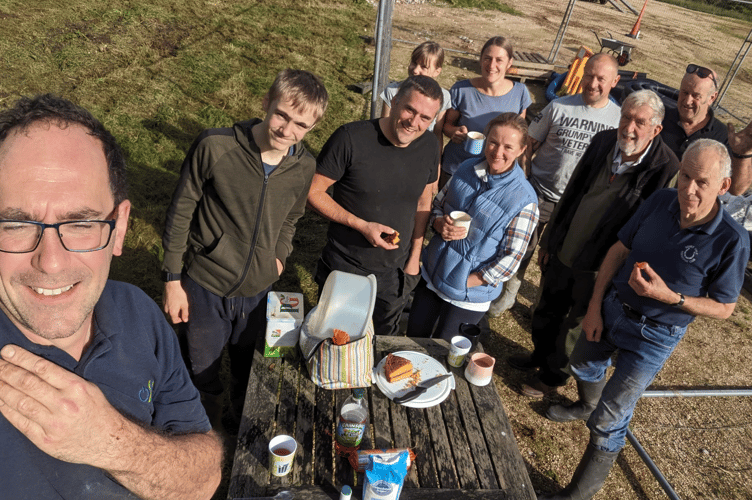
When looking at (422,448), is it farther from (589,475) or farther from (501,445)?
(589,475)

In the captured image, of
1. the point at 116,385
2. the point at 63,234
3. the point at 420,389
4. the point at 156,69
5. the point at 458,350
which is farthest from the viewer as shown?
the point at 156,69

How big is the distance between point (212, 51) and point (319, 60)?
90.8 inches

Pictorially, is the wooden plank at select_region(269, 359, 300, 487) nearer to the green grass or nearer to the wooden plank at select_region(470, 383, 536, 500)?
the wooden plank at select_region(470, 383, 536, 500)

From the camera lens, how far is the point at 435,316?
13.0 feet

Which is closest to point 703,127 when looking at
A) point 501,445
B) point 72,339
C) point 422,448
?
point 501,445

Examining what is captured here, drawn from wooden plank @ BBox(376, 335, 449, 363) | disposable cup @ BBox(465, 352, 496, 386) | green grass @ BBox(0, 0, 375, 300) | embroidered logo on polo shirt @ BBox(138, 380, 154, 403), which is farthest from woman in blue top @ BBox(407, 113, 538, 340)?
green grass @ BBox(0, 0, 375, 300)

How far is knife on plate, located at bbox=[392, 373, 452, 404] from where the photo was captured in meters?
2.79

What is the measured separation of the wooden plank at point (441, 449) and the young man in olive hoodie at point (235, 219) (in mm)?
1348

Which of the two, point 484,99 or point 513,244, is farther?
point 484,99

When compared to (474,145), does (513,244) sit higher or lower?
lower

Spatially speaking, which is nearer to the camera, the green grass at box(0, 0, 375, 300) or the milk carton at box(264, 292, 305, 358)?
the milk carton at box(264, 292, 305, 358)

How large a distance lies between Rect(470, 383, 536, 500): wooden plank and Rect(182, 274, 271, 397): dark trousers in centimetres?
153

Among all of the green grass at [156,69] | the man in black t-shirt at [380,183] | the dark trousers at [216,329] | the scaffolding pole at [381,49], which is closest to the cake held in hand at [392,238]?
the man in black t-shirt at [380,183]

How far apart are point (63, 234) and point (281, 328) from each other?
1630 mm
